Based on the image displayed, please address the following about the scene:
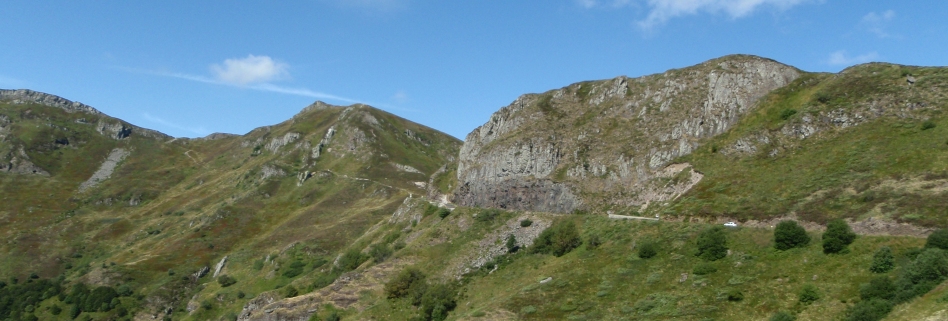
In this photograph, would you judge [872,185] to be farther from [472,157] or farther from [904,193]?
[472,157]

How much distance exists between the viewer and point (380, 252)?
3765 inches

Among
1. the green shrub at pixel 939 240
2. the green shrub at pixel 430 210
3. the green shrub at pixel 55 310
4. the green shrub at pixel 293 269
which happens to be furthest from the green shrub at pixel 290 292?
the green shrub at pixel 939 240

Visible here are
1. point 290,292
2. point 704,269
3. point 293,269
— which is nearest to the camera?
point 704,269

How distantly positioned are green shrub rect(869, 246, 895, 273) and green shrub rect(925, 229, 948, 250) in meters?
2.63

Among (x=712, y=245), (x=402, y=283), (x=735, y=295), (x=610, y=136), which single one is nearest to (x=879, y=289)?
(x=735, y=295)

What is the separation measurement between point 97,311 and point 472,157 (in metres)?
81.4

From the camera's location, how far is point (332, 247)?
12912cm

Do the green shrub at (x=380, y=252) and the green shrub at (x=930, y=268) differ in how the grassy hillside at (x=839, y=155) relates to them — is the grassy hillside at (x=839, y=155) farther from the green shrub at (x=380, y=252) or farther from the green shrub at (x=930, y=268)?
the green shrub at (x=380, y=252)

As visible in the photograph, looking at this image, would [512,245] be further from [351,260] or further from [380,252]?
[351,260]

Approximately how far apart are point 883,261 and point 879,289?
190 inches

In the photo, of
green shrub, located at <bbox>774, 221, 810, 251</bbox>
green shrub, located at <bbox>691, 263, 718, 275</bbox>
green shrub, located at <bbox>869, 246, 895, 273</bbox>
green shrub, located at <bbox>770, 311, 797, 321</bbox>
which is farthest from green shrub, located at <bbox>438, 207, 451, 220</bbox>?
green shrub, located at <bbox>869, 246, 895, 273</bbox>

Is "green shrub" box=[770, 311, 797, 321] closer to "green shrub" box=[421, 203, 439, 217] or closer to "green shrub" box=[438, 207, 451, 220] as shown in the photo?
"green shrub" box=[438, 207, 451, 220]

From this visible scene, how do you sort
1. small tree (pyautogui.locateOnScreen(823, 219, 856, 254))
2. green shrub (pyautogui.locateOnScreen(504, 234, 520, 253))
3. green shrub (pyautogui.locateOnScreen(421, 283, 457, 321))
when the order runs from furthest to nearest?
green shrub (pyautogui.locateOnScreen(504, 234, 520, 253))
green shrub (pyautogui.locateOnScreen(421, 283, 457, 321))
small tree (pyautogui.locateOnScreen(823, 219, 856, 254))

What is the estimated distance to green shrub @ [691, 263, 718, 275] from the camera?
57.3 metres
